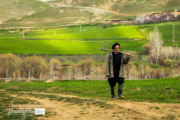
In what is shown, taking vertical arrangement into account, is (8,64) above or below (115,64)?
below

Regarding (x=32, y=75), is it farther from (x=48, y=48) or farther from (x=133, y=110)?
(x=133, y=110)

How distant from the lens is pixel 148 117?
31.9ft

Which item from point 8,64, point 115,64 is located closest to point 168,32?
point 8,64

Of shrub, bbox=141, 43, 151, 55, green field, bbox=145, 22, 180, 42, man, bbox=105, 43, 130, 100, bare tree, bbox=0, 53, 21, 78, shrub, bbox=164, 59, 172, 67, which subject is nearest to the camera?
man, bbox=105, 43, 130, 100

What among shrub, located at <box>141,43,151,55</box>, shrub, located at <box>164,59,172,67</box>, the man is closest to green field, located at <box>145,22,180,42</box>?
shrub, located at <box>141,43,151,55</box>

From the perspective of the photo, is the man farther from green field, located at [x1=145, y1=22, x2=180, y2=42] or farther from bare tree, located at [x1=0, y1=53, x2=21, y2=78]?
green field, located at [x1=145, y1=22, x2=180, y2=42]

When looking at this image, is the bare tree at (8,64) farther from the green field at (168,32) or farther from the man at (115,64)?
the green field at (168,32)

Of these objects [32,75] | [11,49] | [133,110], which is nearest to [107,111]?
[133,110]

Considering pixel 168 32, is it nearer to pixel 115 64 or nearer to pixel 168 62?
pixel 168 62

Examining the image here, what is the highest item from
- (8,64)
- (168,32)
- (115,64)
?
(168,32)

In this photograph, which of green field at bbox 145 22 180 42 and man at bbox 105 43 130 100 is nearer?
man at bbox 105 43 130 100

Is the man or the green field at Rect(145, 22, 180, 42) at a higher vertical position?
the green field at Rect(145, 22, 180, 42)

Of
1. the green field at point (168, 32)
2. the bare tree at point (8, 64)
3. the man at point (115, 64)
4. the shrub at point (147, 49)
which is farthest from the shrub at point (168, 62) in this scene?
the man at point (115, 64)

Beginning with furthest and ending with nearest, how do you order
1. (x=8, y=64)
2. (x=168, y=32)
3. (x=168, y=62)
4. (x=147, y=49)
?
1. (x=168, y=32)
2. (x=147, y=49)
3. (x=168, y=62)
4. (x=8, y=64)
